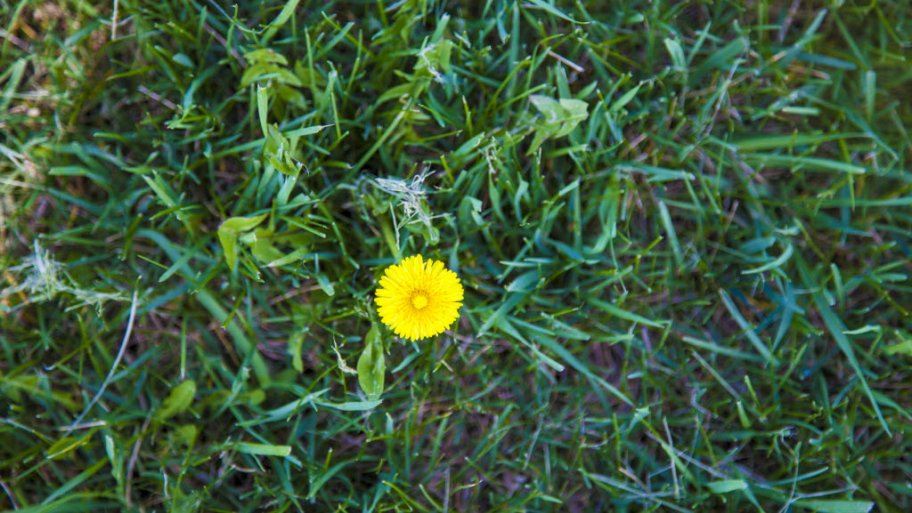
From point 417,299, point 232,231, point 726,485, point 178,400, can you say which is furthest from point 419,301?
point 726,485

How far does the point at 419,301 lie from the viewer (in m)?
1.74

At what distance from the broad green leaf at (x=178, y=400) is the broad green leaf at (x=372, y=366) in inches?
21.2

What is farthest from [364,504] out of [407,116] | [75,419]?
[407,116]

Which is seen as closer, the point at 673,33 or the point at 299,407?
the point at 299,407

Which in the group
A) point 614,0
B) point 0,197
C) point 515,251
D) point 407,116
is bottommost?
point 515,251

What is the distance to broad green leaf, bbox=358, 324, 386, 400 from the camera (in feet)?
6.02

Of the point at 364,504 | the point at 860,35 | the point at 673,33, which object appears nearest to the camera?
the point at 364,504

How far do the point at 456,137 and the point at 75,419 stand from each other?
143 cm

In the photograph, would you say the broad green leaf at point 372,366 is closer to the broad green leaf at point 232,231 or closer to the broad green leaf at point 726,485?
the broad green leaf at point 232,231

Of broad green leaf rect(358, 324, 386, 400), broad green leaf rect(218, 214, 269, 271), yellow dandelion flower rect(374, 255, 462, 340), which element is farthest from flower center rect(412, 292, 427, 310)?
broad green leaf rect(218, 214, 269, 271)

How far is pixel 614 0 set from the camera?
213 centimetres

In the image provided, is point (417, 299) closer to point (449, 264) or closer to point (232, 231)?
point (449, 264)

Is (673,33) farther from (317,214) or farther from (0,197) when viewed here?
(0,197)

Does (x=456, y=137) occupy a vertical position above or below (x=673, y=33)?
below
